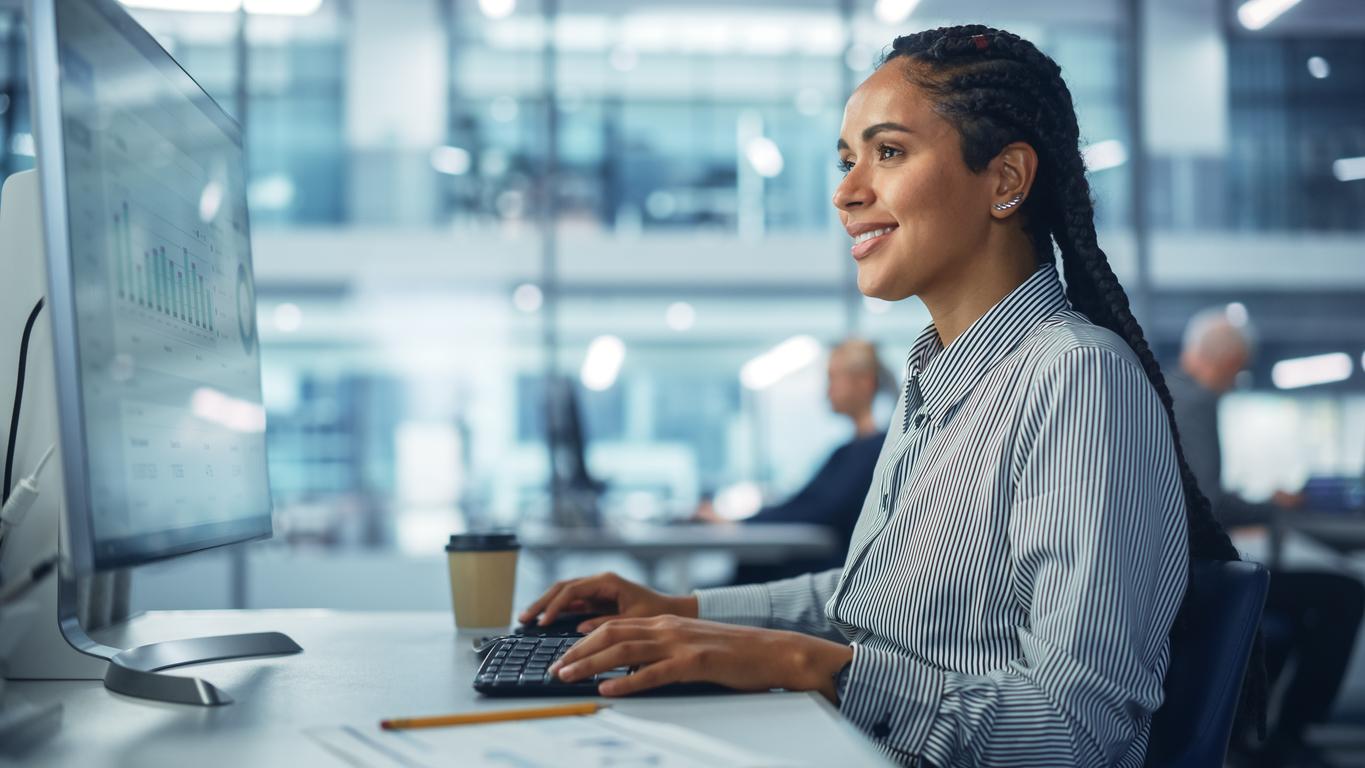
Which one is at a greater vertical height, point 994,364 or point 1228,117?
point 1228,117

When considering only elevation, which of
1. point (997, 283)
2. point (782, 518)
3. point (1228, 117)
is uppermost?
point (1228, 117)

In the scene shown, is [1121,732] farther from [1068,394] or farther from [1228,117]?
[1228,117]

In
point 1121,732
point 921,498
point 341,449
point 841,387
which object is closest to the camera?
point 1121,732

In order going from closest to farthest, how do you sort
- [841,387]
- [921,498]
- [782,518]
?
[921,498], [782,518], [841,387]

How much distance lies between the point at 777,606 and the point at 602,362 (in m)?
4.16

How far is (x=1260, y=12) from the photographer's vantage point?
5715mm

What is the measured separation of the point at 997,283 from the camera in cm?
131

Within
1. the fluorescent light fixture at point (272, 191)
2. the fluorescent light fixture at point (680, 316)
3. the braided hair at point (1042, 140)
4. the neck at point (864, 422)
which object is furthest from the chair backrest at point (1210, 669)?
the fluorescent light fixture at point (272, 191)

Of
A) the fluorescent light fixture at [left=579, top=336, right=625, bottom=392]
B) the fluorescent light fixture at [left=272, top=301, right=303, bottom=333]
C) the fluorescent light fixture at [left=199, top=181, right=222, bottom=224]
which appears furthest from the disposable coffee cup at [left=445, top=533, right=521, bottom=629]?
the fluorescent light fixture at [left=272, top=301, right=303, bottom=333]

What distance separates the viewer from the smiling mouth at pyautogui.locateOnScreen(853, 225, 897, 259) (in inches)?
50.6

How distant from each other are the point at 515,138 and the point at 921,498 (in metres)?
4.72

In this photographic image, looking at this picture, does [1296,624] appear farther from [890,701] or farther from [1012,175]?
[890,701]

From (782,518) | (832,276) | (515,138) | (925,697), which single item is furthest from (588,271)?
(925,697)

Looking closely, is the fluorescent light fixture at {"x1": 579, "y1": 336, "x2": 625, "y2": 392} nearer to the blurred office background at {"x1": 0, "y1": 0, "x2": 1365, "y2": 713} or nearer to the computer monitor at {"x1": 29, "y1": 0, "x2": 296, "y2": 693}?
the blurred office background at {"x1": 0, "y1": 0, "x2": 1365, "y2": 713}
